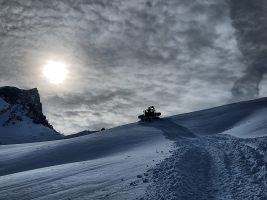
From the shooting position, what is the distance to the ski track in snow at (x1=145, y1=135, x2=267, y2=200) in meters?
12.7

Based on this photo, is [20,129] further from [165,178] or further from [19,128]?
[165,178]

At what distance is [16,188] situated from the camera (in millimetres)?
17547

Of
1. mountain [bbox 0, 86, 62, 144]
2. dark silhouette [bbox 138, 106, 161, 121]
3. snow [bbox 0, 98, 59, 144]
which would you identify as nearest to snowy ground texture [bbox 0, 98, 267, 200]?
dark silhouette [bbox 138, 106, 161, 121]

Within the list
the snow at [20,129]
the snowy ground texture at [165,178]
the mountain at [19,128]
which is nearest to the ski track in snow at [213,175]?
the snowy ground texture at [165,178]

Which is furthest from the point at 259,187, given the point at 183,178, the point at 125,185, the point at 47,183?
the point at 47,183

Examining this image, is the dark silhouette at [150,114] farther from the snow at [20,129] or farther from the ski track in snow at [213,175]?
the snow at [20,129]

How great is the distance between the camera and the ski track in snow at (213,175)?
41.6ft

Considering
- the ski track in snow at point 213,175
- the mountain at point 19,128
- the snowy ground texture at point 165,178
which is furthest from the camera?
the mountain at point 19,128

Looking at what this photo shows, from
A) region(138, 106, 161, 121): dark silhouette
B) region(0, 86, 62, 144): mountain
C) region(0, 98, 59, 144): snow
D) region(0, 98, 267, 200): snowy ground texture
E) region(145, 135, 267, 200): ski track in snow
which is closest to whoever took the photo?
region(145, 135, 267, 200): ski track in snow

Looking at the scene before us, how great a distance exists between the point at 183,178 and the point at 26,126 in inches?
6364

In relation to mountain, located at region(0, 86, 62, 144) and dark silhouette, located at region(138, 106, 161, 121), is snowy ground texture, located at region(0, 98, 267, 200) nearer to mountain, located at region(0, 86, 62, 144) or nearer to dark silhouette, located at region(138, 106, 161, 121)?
dark silhouette, located at region(138, 106, 161, 121)

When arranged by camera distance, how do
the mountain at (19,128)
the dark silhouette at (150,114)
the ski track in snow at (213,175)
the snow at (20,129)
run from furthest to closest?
1. the mountain at (19,128)
2. the snow at (20,129)
3. the dark silhouette at (150,114)
4. the ski track in snow at (213,175)

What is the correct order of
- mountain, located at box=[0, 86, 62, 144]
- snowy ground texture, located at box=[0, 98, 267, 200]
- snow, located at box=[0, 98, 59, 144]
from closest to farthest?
1. snowy ground texture, located at box=[0, 98, 267, 200]
2. snow, located at box=[0, 98, 59, 144]
3. mountain, located at box=[0, 86, 62, 144]

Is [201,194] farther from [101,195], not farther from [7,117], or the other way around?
[7,117]
